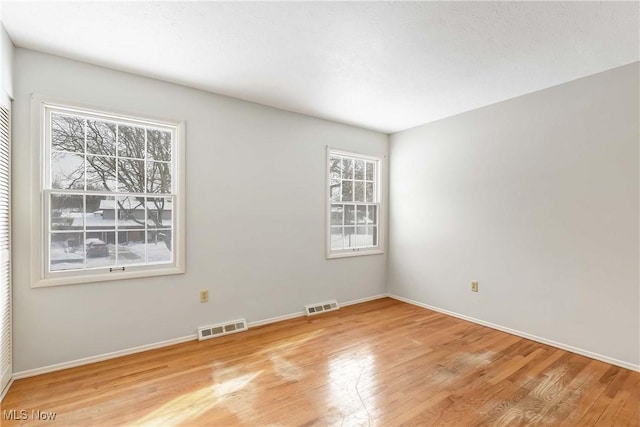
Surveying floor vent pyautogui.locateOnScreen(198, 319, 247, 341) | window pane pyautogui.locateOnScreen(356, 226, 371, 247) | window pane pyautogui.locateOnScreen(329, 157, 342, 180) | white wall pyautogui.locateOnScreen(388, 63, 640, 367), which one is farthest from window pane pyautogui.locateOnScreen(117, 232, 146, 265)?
white wall pyautogui.locateOnScreen(388, 63, 640, 367)

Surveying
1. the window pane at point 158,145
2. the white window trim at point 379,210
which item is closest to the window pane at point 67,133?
the window pane at point 158,145

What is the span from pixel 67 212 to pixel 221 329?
175cm

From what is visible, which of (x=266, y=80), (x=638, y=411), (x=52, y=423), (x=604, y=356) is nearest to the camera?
(x=52, y=423)

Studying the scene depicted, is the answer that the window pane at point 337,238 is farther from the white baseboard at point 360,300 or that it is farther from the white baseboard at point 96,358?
the white baseboard at point 96,358

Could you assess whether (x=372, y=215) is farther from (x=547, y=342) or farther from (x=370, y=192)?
(x=547, y=342)

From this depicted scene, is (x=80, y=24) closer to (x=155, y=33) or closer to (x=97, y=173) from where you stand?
(x=155, y=33)

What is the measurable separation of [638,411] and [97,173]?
→ 14.4 feet

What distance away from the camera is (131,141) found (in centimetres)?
281

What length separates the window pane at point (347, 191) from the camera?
4.32m

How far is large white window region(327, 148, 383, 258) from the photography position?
4175 mm

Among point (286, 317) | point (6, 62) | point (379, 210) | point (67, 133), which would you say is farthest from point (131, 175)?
point (379, 210)

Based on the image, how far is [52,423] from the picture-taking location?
71.6 inches

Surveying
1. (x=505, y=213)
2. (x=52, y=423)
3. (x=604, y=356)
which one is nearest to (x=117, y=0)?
(x=52, y=423)

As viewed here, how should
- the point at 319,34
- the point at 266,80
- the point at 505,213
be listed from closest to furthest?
the point at 319,34 → the point at 266,80 → the point at 505,213
